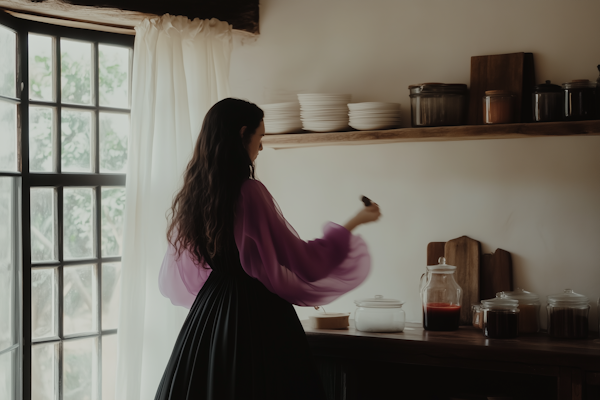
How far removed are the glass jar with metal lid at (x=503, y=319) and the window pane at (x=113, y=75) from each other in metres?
1.83

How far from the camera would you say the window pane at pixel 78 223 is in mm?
2469

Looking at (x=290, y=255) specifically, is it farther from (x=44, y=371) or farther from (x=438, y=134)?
(x=44, y=371)

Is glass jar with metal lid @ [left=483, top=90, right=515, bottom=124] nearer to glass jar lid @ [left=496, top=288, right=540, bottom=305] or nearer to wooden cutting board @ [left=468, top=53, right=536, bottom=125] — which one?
wooden cutting board @ [left=468, top=53, right=536, bottom=125]

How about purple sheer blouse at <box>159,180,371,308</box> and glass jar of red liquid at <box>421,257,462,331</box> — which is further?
glass jar of red liquid at <box>421,257,462,331</box>

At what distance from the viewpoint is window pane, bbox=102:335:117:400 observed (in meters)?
2.55

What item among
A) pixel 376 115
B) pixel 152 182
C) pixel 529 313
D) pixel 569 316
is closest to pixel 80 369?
pixel 152 182

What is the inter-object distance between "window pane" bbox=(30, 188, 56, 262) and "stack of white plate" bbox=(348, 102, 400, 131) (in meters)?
1.36

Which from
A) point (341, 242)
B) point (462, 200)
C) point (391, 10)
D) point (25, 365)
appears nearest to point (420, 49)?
point (391, 10)

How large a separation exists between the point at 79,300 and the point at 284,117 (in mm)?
1227

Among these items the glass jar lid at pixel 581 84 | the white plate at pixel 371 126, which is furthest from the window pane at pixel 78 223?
the glass jar lid at pixel 581 84

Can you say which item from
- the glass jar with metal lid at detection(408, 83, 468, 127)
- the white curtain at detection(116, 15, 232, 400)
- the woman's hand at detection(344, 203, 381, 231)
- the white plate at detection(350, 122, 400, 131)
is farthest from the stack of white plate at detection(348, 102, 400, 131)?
the white curtain at detection(116, 15, 232, 400)

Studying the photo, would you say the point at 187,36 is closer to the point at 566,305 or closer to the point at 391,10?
the point at 391,10

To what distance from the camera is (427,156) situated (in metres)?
2.50

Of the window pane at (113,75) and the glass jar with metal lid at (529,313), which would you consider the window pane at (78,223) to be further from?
the glass jar with metal lid at (529,313)
